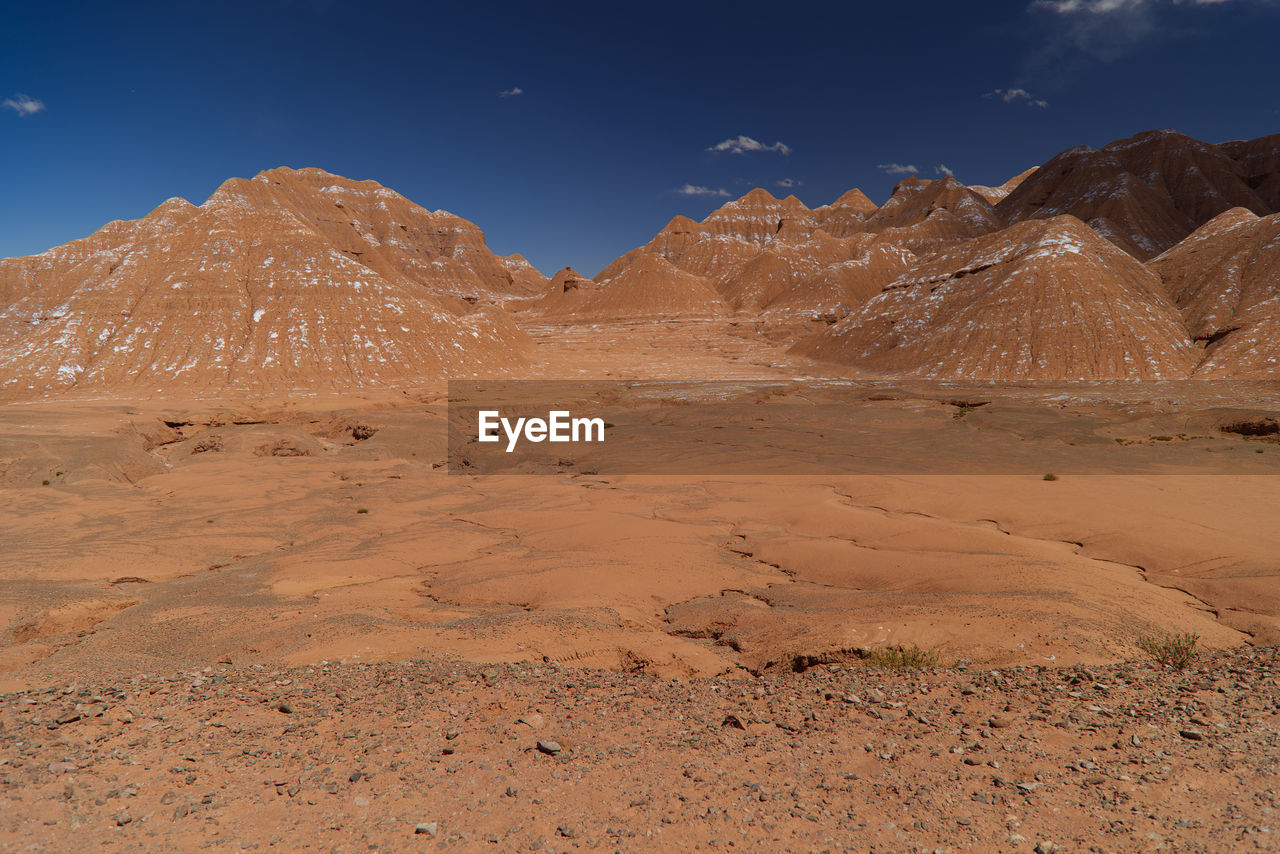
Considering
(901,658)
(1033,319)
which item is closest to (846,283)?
(1033,319)

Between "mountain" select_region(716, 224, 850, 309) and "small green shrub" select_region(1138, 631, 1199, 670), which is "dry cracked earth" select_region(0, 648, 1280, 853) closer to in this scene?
"small green shrub" select_region(1138, 631, 1199, 670)

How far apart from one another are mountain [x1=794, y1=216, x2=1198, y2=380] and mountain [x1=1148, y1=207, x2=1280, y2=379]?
1075 millimetres

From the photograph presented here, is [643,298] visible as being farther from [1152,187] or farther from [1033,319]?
[1152,187]

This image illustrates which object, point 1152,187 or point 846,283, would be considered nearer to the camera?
point 1152,187

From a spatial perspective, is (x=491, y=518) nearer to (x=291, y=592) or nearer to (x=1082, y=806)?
(x=291, y=592)

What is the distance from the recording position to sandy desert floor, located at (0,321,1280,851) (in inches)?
136

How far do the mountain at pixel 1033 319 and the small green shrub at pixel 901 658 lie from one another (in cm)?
3609

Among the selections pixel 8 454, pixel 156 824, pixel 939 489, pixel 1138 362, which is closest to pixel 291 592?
pixel 156 824

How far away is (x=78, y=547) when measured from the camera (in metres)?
10.0

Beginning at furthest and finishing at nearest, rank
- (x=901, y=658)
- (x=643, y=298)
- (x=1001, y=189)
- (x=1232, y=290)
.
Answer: (x=1001, y=189), (x=643, y=298), (x=1232, y=290), (x=901, y=658)

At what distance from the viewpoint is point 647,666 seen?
5.76 meters

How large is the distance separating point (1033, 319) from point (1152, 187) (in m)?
60.1

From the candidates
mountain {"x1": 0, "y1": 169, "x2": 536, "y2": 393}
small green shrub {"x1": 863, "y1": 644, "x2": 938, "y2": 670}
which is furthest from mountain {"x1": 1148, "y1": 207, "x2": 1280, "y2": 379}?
mountain {"x1": 0, "y1": 169, "x2": 536, "y2": 393}

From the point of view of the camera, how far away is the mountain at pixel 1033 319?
113 ft
